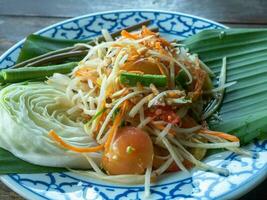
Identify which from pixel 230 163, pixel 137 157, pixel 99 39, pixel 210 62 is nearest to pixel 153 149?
pixel 137 157

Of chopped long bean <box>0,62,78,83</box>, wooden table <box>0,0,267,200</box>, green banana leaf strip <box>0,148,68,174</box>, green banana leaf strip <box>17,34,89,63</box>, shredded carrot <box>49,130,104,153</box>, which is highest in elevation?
→ wooden table <box>0,0,267,200</box>

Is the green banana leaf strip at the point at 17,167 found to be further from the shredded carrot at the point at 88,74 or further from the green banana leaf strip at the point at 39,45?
the green banana leaf strip at the point at 39,45

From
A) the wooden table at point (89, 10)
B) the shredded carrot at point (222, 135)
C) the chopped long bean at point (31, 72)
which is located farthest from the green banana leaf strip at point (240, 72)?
the chopped long bean at point (31, 72)

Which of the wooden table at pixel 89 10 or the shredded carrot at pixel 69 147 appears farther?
the wooden table at pixel 89 10

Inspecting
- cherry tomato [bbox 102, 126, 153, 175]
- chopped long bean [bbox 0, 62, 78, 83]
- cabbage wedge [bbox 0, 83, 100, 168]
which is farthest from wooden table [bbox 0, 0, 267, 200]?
cherry tomato [bbox 102, 126, 153, 175]

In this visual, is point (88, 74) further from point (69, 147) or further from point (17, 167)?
point (17, 167)

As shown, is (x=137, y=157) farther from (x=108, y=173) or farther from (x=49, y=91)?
(x=49, y=91)

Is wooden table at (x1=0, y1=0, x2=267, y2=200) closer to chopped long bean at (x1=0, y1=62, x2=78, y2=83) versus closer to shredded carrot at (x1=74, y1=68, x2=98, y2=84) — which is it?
chopped long bean at (x1=0, y1=62, x2=78, y2=83)
